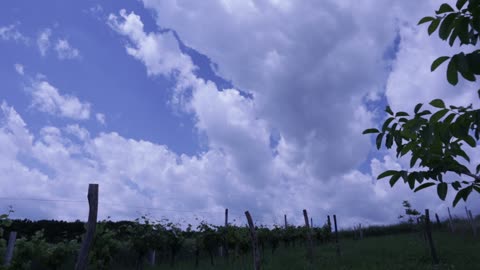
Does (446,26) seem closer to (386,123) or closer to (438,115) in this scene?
(438,115)

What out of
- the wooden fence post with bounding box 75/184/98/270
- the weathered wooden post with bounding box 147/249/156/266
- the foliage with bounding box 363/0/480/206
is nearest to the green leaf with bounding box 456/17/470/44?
the foliage with bounding box 363/0/480/206

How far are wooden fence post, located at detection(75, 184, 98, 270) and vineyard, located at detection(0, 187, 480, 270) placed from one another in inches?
0.6

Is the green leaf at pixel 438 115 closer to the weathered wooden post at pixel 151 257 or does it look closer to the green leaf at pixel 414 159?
the green leaf at pixel 414 159

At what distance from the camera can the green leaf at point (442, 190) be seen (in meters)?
1.92

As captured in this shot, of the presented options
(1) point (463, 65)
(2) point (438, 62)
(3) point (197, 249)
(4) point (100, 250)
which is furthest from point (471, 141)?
(3) point (197, 249)

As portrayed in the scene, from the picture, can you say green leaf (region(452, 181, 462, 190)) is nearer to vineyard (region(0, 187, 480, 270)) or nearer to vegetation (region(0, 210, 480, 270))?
vineyard (region(0, 187, 480, 270))

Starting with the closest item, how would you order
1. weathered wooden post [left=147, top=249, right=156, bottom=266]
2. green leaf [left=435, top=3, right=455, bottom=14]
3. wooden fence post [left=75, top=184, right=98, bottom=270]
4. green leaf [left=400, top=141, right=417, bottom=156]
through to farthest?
green leaf [left=435, top=3, right=455, bottom=14] < green leaf [left=400, top=141, right=417, bottom=156] < wooden fence post [left=75, top=184, right=98, bottom=270] < weathered wooden post [left=147, top=249, right=156, bottom=266]

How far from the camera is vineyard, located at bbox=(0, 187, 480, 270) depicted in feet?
47.8

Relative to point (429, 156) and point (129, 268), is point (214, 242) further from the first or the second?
point (429, 156)

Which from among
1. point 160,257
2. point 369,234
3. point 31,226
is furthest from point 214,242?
point 369,234

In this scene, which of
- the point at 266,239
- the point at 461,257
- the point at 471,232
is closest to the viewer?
the point at 461,257

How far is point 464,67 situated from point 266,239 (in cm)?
2860

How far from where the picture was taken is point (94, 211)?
620 cm

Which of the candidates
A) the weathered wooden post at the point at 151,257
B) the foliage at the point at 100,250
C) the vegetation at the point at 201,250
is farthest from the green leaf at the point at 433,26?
the weathered wooden post at the point at 151,257
